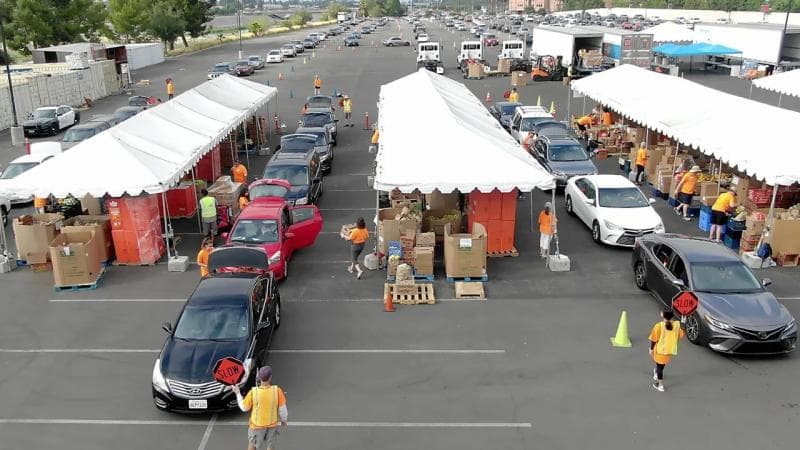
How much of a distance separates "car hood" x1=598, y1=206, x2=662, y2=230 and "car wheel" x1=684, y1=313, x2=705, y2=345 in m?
4.72

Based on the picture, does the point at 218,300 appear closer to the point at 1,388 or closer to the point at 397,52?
the point at 1,388

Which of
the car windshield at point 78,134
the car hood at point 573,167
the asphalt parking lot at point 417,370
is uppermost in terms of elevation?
the car windshield at point 78,134

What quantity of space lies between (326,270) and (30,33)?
57375mm

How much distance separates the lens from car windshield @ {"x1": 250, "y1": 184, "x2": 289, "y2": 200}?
1870 cm

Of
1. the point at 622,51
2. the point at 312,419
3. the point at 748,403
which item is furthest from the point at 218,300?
the point at 622,51

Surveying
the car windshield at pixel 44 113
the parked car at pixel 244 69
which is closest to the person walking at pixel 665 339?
the car windshield at pixel 44 113

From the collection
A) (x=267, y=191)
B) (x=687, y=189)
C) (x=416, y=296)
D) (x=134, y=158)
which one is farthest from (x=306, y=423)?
(x=687, y=189)

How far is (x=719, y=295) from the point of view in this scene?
39.3 feet

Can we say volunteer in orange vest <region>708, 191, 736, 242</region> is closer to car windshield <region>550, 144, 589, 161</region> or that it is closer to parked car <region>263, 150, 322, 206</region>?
car windshield <region>550, 144, 589, 161</region>

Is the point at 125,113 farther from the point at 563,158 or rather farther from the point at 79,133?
the point at 563,158

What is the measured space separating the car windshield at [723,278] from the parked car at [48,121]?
32.4 m

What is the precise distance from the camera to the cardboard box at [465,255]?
1476 cm

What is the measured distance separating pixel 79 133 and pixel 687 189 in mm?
23221

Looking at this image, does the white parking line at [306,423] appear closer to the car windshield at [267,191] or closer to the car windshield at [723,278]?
the car windshield at [723,278]
